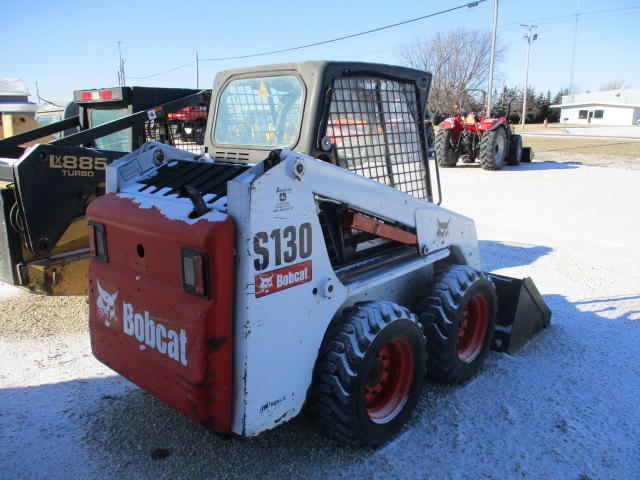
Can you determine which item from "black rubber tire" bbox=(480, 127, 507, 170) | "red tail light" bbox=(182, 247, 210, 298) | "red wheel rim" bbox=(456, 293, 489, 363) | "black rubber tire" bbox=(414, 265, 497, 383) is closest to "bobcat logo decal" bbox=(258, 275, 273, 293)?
"red tail light" bbox=(182, 247, 210, 298)

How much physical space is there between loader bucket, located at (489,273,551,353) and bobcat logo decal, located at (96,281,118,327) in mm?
2861

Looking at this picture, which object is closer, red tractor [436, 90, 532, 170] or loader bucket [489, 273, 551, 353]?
loader bucket [489, 273, 551, 353]

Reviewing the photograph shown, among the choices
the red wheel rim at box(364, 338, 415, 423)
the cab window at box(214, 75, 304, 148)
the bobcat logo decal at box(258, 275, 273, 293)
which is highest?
the cab window at box(214, 75, 304, 148)

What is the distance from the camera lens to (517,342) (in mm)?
4129

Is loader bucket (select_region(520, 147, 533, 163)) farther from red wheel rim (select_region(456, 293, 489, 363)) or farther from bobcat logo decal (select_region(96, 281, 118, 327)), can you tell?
bobcat logo decal (select_region(96, 281, 118, 327))

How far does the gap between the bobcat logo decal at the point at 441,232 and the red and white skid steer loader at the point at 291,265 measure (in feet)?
0.05

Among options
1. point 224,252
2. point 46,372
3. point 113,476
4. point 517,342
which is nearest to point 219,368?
point 224,252

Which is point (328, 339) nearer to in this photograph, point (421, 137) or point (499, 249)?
point (421, 137)

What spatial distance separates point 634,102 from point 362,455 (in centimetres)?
Result: 8722

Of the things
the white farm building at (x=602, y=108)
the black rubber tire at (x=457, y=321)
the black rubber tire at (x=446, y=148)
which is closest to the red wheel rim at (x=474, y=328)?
the black rubber tire at (x=457, y=321)

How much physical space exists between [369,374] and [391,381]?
345 mm

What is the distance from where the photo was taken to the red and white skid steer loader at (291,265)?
224 centimetres

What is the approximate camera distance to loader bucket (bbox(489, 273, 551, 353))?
404 cm

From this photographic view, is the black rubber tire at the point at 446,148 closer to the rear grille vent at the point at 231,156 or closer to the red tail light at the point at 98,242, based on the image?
the rear grille vent at the point at 231,156
